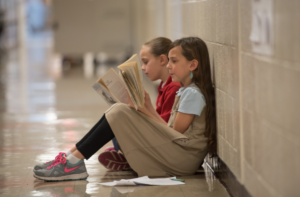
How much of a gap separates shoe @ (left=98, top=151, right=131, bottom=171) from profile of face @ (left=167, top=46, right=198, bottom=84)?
602 millimetres

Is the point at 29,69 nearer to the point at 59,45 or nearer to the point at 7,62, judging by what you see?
the point at 59,45

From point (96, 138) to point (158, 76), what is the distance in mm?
667

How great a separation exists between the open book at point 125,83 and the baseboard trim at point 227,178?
55 centimetres

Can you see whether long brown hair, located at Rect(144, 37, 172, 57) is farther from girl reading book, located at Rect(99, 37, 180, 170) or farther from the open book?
the open book

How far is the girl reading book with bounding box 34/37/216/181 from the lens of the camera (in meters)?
2.36

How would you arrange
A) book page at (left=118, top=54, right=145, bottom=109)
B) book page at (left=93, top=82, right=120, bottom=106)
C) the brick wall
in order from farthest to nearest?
book page at (left=93, top=82, right=120, bottom=106)
book page at (left=118, top=54, right=145, bottom=109)
the brick wall

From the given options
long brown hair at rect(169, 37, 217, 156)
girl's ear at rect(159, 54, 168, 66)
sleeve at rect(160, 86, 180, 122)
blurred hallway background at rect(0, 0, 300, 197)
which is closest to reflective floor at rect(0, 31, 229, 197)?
blurred hallway background at rect(0, 0, 300, 197)

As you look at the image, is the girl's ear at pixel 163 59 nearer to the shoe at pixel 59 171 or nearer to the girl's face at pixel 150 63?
the girl's face at pixel 150 63

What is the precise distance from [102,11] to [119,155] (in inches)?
276

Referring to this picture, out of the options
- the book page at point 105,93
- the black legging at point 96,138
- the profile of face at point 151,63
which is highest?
the profile of face at point 151,63

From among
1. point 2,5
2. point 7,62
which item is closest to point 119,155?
point 7,62

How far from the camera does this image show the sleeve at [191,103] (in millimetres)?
2363

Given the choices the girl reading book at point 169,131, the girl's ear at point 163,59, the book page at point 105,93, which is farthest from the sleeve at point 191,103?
the girl's ear at point 163,59

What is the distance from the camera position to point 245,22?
1.77m
